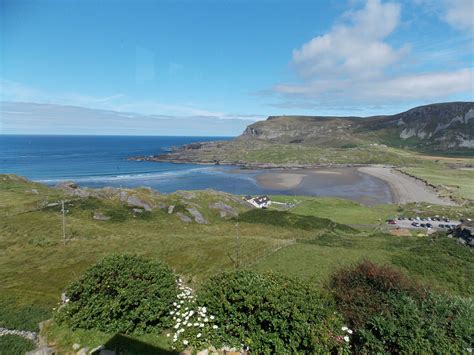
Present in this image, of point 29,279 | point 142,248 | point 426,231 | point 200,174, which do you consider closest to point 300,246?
point 142,248

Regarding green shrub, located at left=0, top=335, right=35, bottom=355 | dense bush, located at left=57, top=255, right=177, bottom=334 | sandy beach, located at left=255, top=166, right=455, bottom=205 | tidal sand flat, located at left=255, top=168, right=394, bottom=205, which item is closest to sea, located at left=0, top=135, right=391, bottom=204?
tidal sand flat, located at left=255, top=168, right=394, bottom=205

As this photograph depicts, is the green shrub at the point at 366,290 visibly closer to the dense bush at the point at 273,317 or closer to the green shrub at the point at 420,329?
the green shrub at the point at 420,329

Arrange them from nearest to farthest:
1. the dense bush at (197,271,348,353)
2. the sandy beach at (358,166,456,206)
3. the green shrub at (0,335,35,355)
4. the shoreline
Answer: the dense bush at (197,271,348,353) → the green shrub at (0,335,35,355) → the sandy beach at (358,166,456,206) → the shoreline

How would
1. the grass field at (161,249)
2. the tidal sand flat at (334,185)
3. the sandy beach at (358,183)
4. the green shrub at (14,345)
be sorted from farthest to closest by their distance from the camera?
1. the tidal sand flat at (334,185)
2. the sandy beach at (358,183)
3. the grass field at (161,249)
4. the green shrub at (14,345)

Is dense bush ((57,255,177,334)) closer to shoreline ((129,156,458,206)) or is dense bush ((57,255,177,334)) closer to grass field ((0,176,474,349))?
grass field ((0,176,474,349))

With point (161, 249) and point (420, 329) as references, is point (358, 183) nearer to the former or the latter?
point (161, 249)

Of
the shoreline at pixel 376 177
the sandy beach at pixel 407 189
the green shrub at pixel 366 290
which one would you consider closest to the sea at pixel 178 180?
the sandy beach at pixel 407 189

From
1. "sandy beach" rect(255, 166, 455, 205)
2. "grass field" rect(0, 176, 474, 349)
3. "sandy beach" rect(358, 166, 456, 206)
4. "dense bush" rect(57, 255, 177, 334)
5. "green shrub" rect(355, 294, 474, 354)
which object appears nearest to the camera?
"green shrub" rect(355, 294, 474, 354)

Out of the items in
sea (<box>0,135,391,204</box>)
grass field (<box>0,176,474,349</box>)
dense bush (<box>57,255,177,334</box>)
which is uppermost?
dense bush (<box>57,255,177,334</box>)
